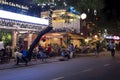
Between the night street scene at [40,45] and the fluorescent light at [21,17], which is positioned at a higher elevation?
the fluorescent light at [21,17]

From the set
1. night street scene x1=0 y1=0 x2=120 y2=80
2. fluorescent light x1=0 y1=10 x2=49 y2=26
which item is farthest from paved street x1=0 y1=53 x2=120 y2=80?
fluorescent light x1=0 y1=10 x2=49 y2=26

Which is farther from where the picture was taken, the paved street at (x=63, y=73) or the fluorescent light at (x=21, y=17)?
the fluorescent light at (x=21, y=17)

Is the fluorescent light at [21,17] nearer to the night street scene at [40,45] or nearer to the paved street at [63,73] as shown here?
the night street scene at [40,45]

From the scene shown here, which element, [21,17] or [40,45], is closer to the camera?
[21,17]

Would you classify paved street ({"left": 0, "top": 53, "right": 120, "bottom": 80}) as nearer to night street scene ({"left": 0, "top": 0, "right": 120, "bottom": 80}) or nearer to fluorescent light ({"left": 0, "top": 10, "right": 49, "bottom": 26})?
night street scene ({"left": 0, "top": 0, "right": 120, "bottom": 80})

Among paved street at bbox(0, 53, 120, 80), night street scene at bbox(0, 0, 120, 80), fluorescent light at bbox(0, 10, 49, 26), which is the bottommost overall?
paved street at bbox(0, 53, 120, 80)

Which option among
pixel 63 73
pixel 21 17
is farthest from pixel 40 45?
pixel 63 73

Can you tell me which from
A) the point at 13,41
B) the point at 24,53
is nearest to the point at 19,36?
the point at 13,41

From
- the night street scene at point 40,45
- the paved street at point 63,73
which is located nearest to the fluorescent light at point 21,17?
the night street scene at point 40,45

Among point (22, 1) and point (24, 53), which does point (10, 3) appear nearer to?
point (22, 1)

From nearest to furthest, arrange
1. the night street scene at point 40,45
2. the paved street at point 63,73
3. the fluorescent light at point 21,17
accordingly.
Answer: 1. the paved street at point 63,73
2. the night street scene at point 40,45
3. the fluorescent light at point 21,17

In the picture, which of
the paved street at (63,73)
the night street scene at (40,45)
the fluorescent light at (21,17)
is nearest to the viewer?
the paved street at (63,73)

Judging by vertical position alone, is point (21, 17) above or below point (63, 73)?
above

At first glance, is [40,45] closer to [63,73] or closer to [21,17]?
[21,17]
